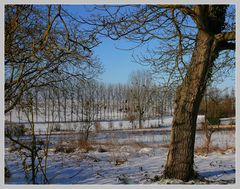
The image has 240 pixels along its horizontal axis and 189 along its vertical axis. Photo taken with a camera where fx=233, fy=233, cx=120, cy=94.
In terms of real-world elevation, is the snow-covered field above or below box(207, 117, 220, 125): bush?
below

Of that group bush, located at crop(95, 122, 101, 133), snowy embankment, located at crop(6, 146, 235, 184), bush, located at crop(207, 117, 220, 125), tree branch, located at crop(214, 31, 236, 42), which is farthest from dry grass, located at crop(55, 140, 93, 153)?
tree branch, located at crop(214, 31, 236, 42)

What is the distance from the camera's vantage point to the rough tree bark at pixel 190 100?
3689mm

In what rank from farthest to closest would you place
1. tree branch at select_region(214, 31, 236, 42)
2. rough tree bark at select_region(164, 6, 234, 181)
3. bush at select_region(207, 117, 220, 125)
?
bush at select_region(207, 117, 220, 125), rough tree bark at select_region(164, 6, 234, 181), tree branch at select_region(214, 31, 236, 42)

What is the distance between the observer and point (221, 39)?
3652 millimetres

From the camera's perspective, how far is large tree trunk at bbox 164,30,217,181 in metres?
3.69

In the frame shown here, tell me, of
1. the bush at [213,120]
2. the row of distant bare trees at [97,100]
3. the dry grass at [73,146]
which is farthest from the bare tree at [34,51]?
the bush at [213,120]

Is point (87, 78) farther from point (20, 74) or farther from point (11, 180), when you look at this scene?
point (11, 180)

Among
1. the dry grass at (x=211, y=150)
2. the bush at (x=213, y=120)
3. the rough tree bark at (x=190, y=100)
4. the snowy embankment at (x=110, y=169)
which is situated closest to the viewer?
the rough tree bark at (x=190, y=100)

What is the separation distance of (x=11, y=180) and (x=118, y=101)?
463cm

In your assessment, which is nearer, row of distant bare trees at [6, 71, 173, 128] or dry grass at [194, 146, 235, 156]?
row of distant bare trees at [6, 71, 173, 128]

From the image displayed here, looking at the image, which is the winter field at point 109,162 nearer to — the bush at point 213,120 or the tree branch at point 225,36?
the bush at point 213,120

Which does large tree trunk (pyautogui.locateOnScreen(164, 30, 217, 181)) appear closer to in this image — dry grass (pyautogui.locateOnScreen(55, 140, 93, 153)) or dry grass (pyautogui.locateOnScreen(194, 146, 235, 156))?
dry grass (pyautogui.locateOnScreen(194, 146, 235, 156))

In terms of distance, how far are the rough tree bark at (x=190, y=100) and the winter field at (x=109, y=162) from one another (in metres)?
0.26

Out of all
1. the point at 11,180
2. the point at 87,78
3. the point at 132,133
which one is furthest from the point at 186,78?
the point at 132,133
